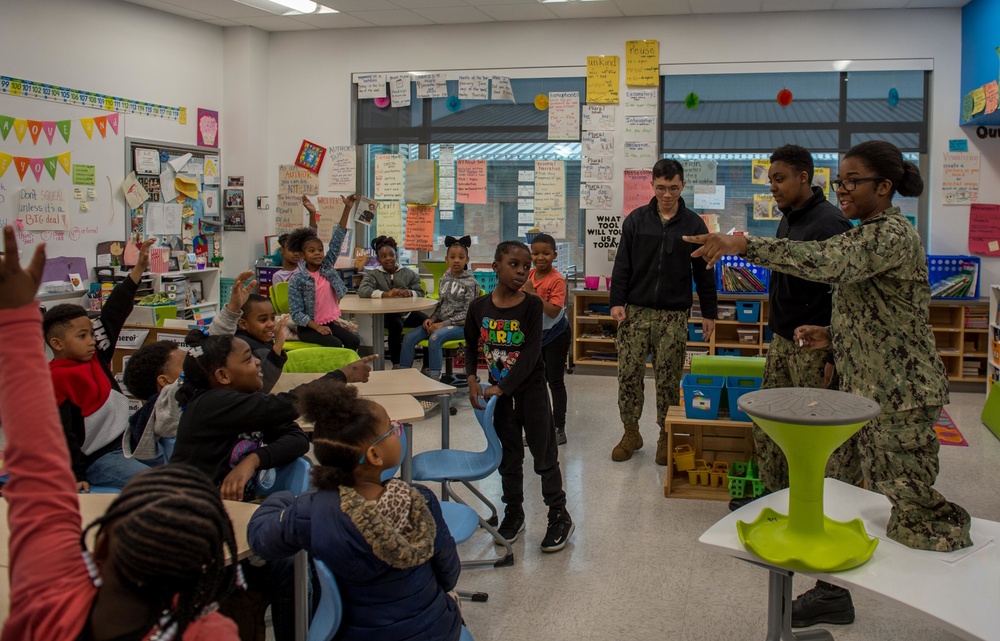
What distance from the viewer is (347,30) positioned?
26.5 ft

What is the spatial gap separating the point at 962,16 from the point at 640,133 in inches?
105

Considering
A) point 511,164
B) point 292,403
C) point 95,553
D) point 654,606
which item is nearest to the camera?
point 95,553

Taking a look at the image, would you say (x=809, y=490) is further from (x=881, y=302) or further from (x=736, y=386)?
(x=736, y=386)

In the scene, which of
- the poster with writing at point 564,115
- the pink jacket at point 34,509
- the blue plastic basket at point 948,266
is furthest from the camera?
the poster with writing at point 564,115

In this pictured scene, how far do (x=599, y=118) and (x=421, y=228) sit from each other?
76.7 inches

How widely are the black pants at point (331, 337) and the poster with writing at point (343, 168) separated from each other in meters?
2.54

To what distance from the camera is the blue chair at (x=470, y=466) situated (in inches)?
125

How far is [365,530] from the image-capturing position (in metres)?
1.83

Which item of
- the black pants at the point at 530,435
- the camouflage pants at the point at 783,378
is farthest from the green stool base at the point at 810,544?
the black pants at the point at 530,435

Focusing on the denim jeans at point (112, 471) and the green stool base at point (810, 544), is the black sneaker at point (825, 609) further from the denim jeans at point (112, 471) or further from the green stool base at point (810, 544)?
the denim jeans at point (112, 471)

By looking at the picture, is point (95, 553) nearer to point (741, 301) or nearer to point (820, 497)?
point (820, 497)

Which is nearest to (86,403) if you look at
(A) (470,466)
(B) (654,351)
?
(A) (470,466)

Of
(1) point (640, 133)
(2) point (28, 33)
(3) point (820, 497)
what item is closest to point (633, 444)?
(3) point (820, 497)

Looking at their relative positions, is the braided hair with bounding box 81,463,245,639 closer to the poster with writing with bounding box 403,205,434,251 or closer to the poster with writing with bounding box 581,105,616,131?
the poster with writing with bounding box 581,105,616,131
